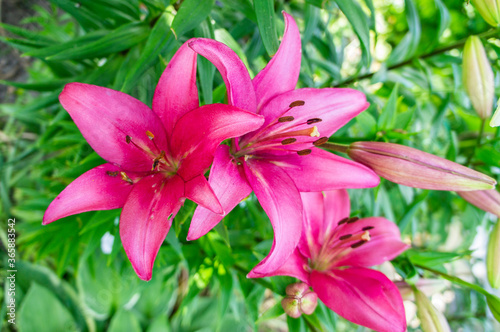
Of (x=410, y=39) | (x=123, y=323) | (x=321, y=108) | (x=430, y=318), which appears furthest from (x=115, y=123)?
(x=123, y=323)

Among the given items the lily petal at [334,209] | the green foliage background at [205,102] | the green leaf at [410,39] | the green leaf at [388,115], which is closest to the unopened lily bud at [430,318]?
the green foliage background at [205,102]

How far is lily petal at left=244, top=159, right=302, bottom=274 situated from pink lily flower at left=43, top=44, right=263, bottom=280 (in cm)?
7

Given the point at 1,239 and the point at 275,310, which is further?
the point at 1,239

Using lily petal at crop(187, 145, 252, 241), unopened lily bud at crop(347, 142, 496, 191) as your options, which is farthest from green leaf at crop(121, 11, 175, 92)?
unopened lily bud at crop(347, 142, 496, 191)

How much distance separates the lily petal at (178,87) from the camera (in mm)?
418

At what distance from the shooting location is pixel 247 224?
38.9 inches

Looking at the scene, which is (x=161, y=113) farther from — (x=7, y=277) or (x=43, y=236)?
(x=7, y=277)

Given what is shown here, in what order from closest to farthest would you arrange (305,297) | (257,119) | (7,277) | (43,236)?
(257,119) → (305,297) → (43,236) → (7,277)

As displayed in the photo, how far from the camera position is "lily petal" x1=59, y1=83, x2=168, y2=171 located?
41 cm

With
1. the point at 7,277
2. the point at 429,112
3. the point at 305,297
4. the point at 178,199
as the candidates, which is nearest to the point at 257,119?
the point at 178,199

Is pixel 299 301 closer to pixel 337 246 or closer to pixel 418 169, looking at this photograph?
pixel 337 246

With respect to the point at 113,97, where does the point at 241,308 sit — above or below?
below

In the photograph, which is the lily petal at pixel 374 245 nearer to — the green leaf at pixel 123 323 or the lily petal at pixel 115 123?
the lily petal at pixel 115 123

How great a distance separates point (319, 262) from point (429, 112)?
0.82 meters
